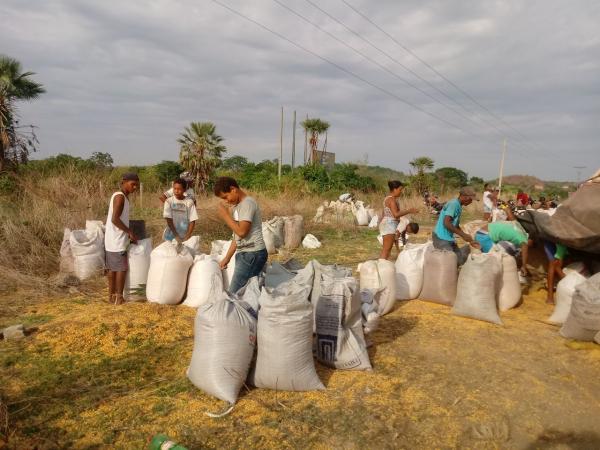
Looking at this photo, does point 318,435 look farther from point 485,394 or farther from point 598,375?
point 598,375

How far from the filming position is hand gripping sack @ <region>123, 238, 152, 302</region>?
445cm

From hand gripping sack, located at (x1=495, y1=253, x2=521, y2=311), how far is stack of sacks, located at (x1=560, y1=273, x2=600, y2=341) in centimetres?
85

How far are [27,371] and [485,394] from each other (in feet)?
9.85

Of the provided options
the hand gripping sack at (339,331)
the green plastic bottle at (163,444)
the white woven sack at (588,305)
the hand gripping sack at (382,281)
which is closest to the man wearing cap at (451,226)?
the hand gripping sack at (382,281)

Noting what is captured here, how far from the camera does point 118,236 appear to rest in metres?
4.03

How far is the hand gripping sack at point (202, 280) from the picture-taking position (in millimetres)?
4098

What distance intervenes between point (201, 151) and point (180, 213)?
14.3 meters

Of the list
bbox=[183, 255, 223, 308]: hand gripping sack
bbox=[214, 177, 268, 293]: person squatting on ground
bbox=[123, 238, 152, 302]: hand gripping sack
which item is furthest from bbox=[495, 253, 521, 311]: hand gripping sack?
bbox=[123, 238, 152, 302]: hand gripping sack

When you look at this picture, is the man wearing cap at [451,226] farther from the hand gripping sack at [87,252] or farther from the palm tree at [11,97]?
the palm tree at [11,97]

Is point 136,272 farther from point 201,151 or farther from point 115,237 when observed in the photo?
point 201,151

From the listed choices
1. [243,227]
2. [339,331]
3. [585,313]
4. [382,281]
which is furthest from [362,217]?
[339,331]

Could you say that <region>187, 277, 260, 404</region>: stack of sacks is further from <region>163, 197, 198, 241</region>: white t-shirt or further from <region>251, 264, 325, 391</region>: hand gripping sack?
<region>163, 197, 198, 241</region>: white t-shirt

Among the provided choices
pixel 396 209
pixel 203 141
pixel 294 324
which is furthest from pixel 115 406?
pixel 203 141

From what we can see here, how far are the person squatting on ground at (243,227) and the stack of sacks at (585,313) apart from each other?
8.59 ft
